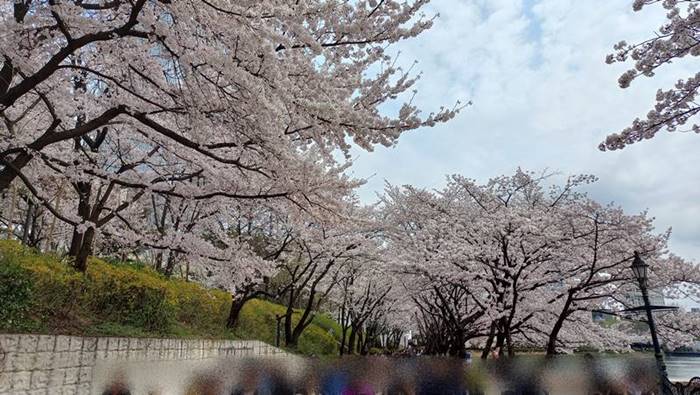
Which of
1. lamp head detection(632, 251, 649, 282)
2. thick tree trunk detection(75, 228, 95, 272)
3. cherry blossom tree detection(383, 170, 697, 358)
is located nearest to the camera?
lamp head detection(632, 251, 649, 282)

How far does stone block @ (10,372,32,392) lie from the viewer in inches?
173

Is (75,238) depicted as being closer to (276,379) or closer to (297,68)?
(276,379)

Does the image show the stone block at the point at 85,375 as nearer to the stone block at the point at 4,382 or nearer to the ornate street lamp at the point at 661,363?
the stone block at the point at 4,382

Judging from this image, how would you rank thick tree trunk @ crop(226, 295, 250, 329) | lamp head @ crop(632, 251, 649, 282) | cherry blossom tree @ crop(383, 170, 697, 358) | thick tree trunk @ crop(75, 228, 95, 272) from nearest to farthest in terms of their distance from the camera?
lamp head @ crop(632, 251, 649, 282), thick tree trunk @ crop(75, 228, 95, 272), cherry blossom tree @ crop(383, 170, 697, 358), thick tree trunk @ crop(226, 295, 250, 329)

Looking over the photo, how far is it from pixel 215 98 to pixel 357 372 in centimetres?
357

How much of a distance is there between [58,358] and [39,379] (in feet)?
0.99

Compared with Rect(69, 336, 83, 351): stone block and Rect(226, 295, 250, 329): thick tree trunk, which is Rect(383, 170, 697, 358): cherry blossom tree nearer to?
Rect(226, 295, 250, 329): thick tree trunk

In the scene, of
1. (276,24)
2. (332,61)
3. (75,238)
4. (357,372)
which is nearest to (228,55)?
(276,24)

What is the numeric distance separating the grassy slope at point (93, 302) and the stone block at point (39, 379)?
45 cm

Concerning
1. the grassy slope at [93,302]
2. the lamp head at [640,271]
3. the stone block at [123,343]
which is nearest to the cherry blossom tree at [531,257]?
the lamp head at [640,271]

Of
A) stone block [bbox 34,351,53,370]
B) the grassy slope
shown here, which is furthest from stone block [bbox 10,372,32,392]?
the grassy slope

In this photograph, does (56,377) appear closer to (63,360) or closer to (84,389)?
(63,360)

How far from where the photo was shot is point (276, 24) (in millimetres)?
3656

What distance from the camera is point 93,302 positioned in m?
6.46
